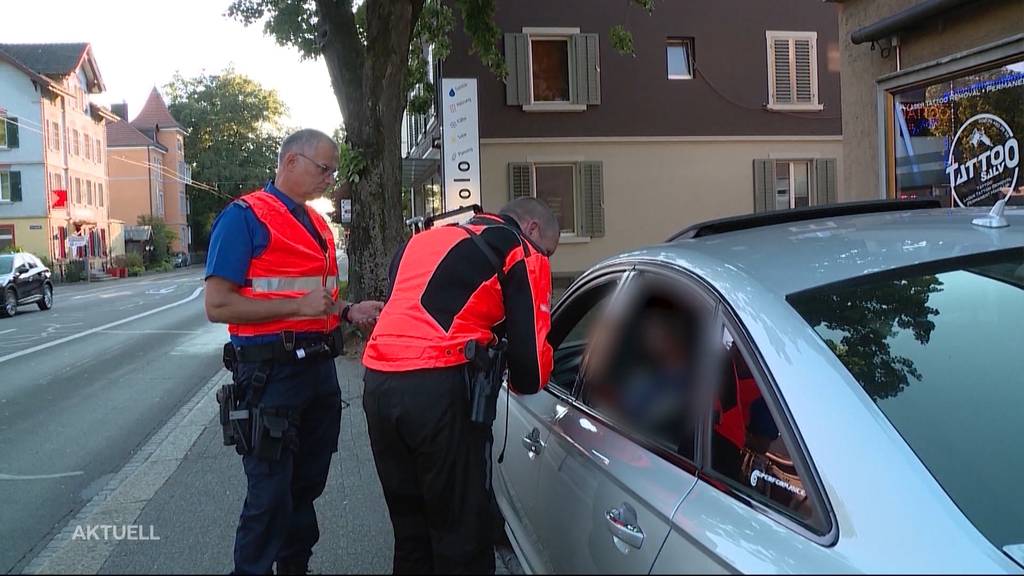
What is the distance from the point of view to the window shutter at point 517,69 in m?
17.5

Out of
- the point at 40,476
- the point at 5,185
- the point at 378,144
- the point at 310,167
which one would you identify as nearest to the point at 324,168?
the point at 310,167

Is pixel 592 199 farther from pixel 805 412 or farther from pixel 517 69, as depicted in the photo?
pixel 805 412

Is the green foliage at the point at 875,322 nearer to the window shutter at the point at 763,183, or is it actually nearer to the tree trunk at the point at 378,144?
the tree trunk at the point at 378,144

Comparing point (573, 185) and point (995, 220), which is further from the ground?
point (573, 185)

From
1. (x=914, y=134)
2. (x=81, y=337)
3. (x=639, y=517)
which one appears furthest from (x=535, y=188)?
(x=639, y=517)

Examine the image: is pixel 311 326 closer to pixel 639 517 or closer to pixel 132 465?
pixel 639 517

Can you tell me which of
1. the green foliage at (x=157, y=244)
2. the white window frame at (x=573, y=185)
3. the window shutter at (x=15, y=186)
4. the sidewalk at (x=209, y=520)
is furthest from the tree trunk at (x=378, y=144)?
the green foliage at (x=157, y=244)

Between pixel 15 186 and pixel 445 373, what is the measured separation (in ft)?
154

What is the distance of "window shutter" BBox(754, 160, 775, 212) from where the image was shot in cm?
1862

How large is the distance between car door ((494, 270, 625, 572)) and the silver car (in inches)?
2.1

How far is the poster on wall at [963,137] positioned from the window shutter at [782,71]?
11.5 meters

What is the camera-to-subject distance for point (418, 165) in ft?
63.2

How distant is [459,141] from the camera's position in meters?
15.1

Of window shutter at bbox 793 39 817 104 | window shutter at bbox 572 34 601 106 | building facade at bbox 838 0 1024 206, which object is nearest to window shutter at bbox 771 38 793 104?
window shutter at bbox 793 39 817 104
